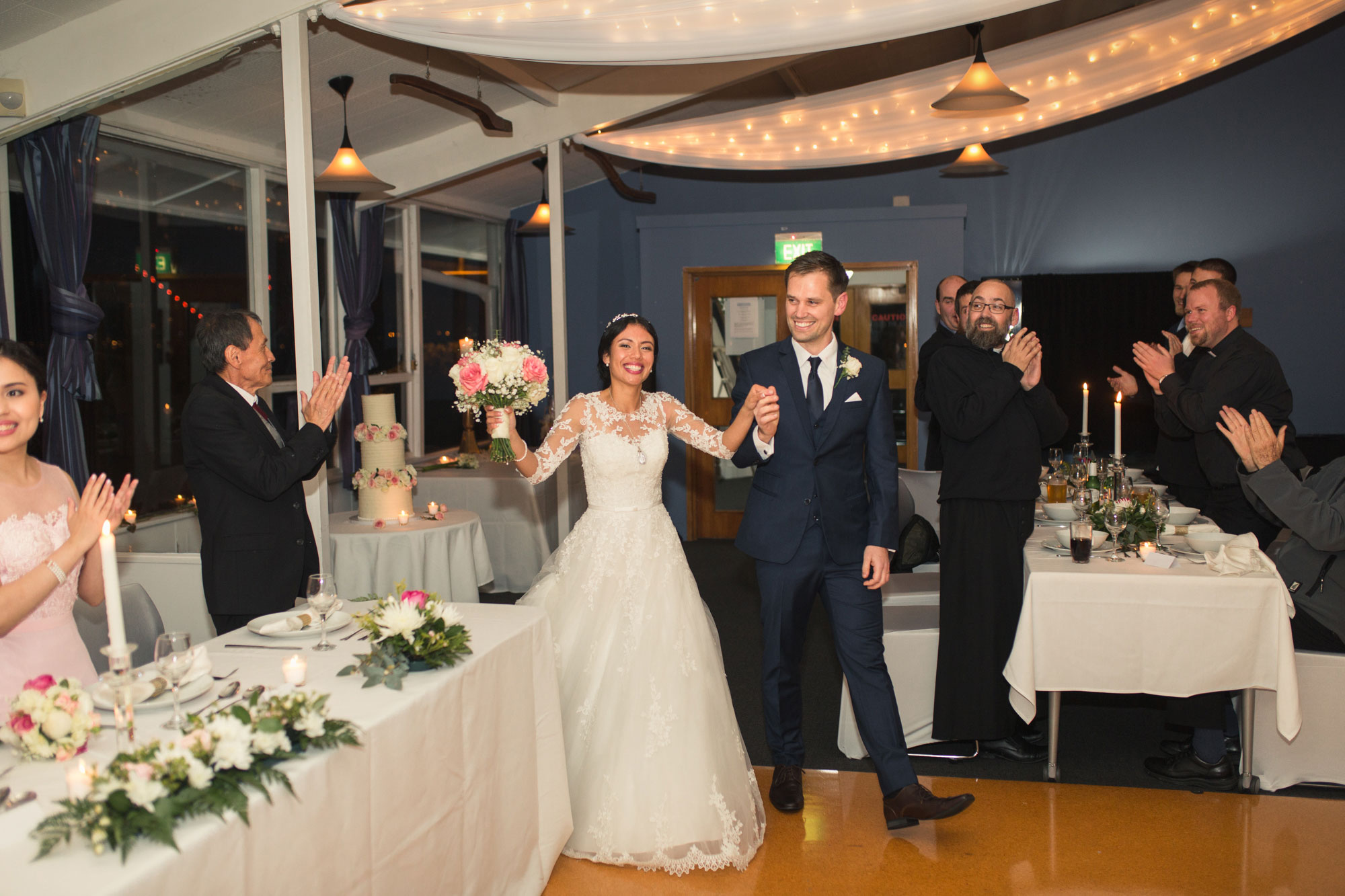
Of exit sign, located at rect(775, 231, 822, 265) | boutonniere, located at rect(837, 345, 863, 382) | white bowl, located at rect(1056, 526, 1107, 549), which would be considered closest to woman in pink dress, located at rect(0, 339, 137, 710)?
boutonniere, located at rect(837, 345, 863, 382)

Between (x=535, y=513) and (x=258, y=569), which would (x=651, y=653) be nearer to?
(x=258, y=569)

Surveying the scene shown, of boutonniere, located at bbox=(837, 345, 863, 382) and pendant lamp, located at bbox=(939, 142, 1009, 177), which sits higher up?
pendant lamp, located at bbox=(939, 142, 1009, 177)

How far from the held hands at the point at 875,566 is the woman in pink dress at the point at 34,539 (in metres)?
2.14

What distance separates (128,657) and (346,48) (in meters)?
4.35

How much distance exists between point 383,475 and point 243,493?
2.13m

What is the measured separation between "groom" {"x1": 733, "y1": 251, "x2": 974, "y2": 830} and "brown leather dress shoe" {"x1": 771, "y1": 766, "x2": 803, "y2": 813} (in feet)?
1.02

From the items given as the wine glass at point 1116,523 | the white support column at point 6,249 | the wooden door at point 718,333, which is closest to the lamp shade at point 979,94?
the wine glass at point 1116,523

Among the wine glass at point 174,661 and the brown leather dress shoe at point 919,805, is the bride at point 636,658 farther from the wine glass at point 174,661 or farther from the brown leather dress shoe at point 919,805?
the wine glass at point 174,661

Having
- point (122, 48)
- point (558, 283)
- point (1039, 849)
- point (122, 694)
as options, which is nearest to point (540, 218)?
point (558, 283)

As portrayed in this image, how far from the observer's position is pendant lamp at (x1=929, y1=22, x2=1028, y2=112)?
15.7ft

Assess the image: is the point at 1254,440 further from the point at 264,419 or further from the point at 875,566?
the point at 264,419

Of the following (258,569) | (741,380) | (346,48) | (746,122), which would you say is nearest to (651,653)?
(741,380)

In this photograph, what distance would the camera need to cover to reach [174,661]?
191cm

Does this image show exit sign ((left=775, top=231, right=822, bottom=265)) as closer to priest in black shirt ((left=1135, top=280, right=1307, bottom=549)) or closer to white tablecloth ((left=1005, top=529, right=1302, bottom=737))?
priest in black shirt ((left=1135, top=280, right=1307, bottom=549))
